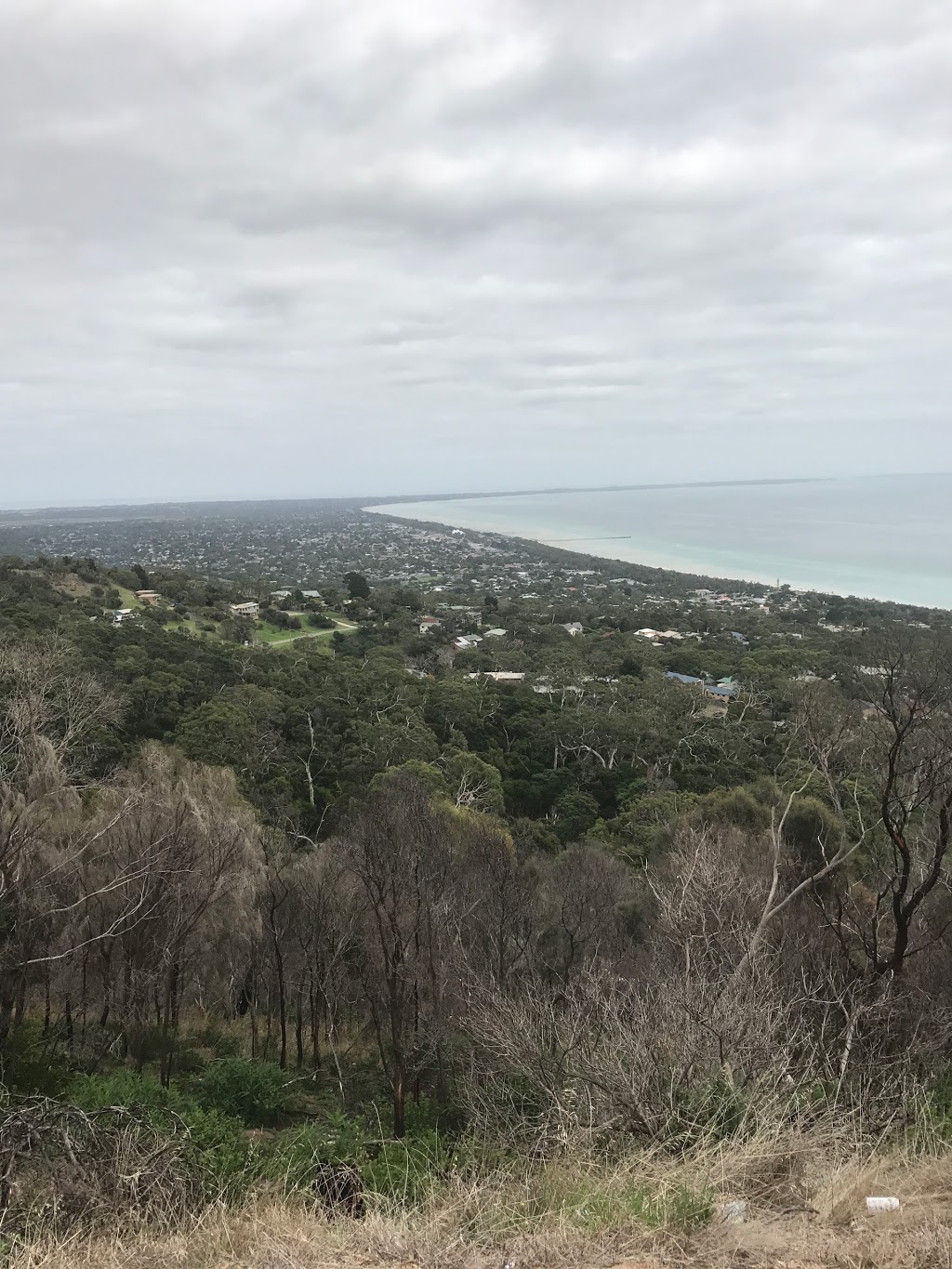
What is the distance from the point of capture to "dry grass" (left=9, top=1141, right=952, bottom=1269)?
12.2 ft

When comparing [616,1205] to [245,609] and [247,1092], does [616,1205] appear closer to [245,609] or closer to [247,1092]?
[247,1092]

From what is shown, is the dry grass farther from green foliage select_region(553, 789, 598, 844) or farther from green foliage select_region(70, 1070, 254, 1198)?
green foliage select_region(553, 789, 598, 844)

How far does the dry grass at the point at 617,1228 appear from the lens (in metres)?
3.71

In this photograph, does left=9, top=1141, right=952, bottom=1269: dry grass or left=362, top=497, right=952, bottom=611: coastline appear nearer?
left=9, top=1141, right=952, bottom=1269: dry grass

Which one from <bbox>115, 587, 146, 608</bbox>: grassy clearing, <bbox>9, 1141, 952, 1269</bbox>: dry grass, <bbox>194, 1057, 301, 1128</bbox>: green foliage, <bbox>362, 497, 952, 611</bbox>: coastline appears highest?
<bbox>362, 497, 952, 611</bbox>: coastline

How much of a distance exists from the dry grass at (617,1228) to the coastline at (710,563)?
5889cm

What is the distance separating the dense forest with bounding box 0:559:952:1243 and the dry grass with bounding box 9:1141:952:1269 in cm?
49

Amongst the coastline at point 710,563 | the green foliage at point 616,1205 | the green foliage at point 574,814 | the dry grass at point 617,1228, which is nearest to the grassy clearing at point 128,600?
the green foliage at point 574,814

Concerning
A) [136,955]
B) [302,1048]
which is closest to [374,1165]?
[136,955]

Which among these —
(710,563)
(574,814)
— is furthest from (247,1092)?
(710,563)

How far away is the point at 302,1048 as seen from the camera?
12.5m

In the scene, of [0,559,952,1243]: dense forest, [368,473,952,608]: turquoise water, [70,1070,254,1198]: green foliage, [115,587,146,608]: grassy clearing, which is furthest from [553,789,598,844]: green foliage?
[368,473,952,608]: turquoise water

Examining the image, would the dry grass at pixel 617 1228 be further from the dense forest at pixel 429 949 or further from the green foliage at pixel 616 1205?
the dense forest at pixel 429 949

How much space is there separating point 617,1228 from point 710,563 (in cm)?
10155
